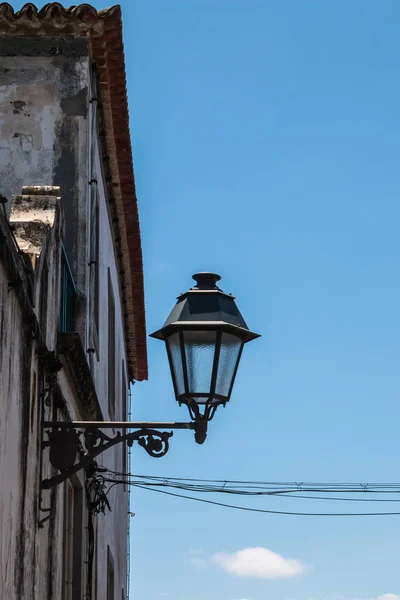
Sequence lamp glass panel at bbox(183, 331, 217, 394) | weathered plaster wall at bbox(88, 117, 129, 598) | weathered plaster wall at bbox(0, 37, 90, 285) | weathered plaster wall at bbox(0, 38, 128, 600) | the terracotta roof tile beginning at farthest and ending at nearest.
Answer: weathered plaster wall at bbox(88, 117, 129, 598) < the terracotta roof tile < weathered plaster wall at bbox(0, 37, 90, 285) < lamp glass panel at bbox(183, 331, 217, 394) < weathered plaster wall at bbox(0, 38, 128, 600)

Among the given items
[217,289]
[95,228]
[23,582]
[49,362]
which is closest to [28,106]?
[95,228]

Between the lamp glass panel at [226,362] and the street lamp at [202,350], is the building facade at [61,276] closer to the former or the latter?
the street lamp at [202,350]

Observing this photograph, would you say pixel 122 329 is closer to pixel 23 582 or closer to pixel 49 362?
pixel 49 362

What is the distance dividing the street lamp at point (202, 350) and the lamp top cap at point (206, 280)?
11 cm

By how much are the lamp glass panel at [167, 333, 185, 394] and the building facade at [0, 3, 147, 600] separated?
82 cm

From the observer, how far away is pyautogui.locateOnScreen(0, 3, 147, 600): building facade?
22.0 feet

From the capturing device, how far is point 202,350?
271 inches

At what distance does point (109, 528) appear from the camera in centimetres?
1347

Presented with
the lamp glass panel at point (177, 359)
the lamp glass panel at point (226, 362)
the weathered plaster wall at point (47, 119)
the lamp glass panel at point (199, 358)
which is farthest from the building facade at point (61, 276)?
the lamp glass panel at point (226, 362)

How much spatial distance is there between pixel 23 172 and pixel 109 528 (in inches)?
174

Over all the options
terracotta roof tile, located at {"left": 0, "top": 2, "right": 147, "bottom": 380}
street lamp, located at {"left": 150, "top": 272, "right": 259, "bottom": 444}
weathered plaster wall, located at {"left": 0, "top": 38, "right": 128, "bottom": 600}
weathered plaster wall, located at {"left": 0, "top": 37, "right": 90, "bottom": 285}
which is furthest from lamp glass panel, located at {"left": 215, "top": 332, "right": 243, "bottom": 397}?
terracotta roof tile, located at {"left": 0, "top": 2, "right": 147, "bottom": 380}

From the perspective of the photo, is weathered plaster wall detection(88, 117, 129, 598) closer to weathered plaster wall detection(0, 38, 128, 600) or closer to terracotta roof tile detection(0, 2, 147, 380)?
weathered plaster wall detection(0, 38, 128, 600)

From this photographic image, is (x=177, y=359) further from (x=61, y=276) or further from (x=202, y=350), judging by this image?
(x=61, y=276)

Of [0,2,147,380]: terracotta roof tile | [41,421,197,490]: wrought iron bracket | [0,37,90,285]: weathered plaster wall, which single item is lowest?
[41,421,197,490]: wrought iron bracket
